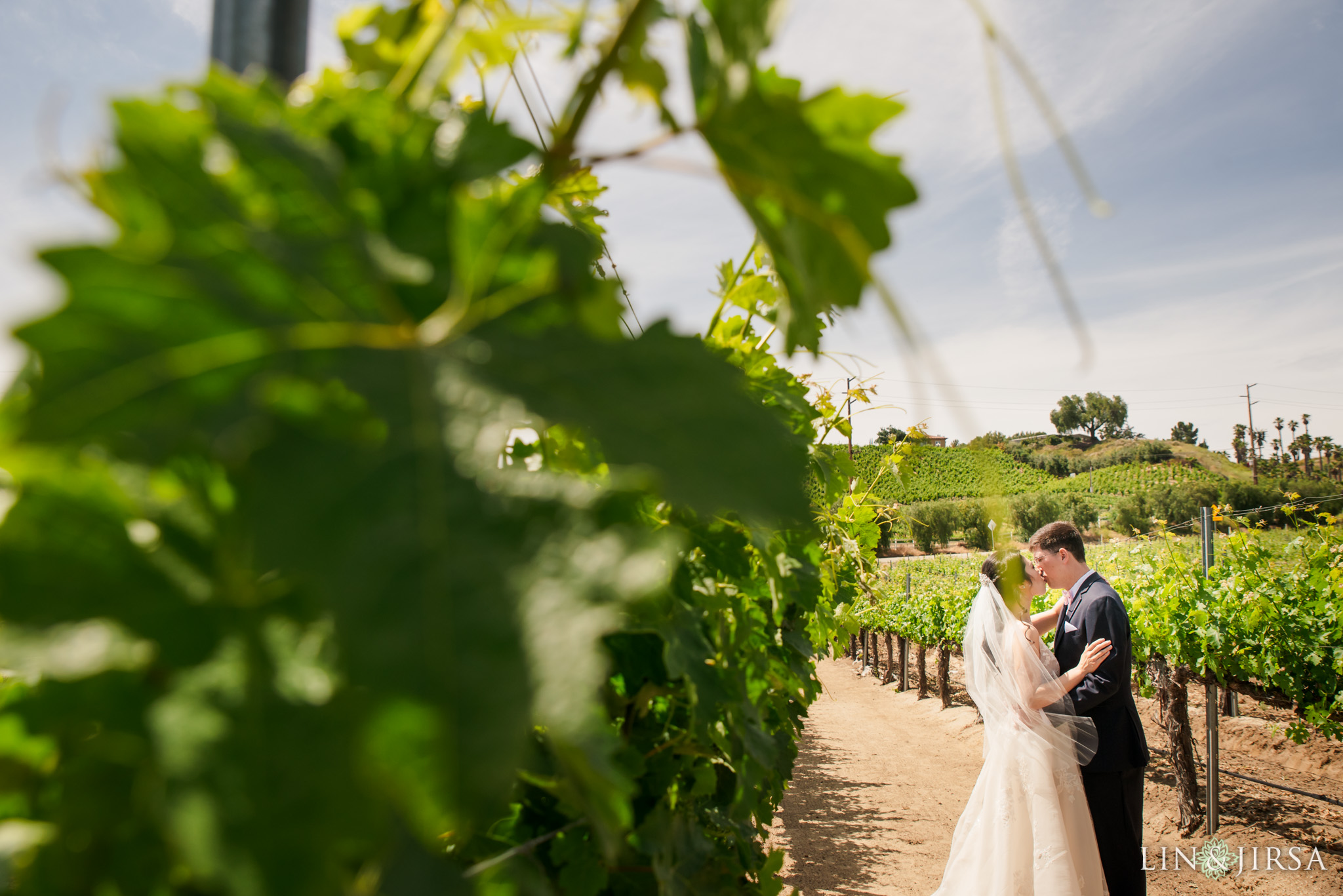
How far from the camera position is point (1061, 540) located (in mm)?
5914

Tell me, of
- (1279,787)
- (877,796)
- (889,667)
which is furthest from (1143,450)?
(877,796)

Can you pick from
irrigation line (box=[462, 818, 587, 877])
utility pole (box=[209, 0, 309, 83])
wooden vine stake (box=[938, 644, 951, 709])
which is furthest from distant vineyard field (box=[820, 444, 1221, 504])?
utility pole (box=[209, 0, 309, 83])

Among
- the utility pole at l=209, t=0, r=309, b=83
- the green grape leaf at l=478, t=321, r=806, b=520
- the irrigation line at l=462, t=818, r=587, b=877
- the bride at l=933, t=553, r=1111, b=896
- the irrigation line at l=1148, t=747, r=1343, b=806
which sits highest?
the utility pole at l=209, t=0, r=309, b=83

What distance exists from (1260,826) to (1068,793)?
3899 millimetres

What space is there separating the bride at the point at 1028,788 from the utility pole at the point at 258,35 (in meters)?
5.45

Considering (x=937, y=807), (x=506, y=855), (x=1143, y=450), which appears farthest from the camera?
(x=1143, y=450)

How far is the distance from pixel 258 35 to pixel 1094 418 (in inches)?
2164

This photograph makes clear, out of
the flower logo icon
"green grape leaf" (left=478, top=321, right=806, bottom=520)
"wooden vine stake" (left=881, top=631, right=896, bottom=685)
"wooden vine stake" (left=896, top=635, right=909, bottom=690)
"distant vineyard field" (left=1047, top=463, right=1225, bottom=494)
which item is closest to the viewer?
"green grape leaf" (left=478, top=321, right=806, bottom=520)

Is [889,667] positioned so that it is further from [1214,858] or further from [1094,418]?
[1094,418]

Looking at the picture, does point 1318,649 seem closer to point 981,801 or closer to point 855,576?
point 981,801

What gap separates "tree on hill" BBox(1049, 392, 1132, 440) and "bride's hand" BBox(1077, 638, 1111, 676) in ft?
146

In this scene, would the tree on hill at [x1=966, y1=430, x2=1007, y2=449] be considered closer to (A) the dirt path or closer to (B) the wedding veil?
(B) the wedding veil

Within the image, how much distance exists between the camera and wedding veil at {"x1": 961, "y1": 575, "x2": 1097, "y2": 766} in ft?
17.6

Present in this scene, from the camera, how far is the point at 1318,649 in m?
6.95
